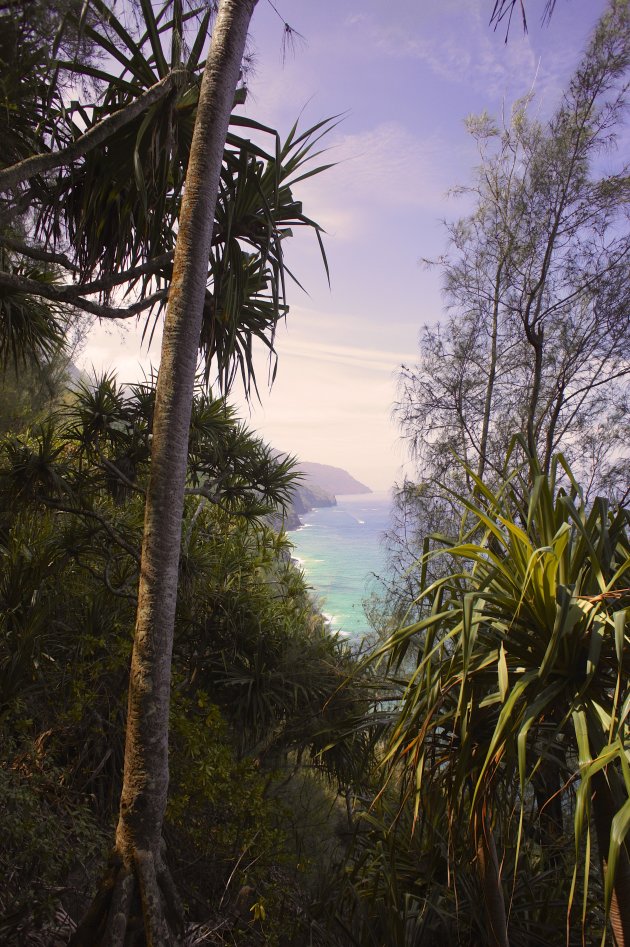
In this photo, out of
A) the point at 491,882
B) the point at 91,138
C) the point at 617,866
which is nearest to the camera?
the point at 617,866

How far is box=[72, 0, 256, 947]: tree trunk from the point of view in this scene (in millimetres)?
2410

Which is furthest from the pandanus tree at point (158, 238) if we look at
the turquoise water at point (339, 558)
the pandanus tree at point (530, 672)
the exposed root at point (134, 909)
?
the turquoise water at point (339, 558)

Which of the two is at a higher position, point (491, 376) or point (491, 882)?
point (491, 376)

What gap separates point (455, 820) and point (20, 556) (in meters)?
2.90

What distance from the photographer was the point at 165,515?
8.68 ft

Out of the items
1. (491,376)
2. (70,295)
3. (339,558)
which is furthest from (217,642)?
(339,558)

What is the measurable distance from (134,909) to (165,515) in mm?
1544

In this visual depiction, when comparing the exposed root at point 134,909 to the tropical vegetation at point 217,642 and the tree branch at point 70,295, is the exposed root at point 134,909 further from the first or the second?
the tree branch at point 70,295

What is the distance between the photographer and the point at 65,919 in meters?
2.56

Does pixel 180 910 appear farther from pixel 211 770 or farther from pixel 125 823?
pixel 211 770

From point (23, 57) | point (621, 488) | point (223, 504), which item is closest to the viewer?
point (23, 57)

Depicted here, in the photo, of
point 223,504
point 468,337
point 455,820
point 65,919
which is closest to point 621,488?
point 468,337

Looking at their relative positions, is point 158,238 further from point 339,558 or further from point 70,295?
point 339,558

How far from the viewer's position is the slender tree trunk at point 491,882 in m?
1.88
